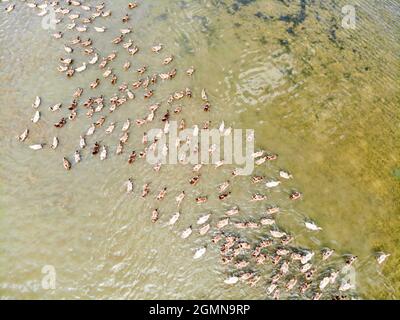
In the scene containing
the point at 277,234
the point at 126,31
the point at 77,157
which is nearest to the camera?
the point at 277,234

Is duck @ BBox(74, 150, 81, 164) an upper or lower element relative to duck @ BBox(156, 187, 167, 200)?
upper

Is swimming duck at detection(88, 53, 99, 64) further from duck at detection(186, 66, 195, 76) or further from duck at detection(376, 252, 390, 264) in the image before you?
duck at detection(376, 252, 390, 264)

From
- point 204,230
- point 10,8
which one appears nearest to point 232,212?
point 204,230

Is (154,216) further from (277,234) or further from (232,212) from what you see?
(277,234)

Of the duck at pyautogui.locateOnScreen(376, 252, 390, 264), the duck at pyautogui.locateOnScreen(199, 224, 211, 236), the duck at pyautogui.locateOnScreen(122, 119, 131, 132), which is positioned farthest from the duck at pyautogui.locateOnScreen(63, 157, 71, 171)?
the duck at pyautogui.locateOnScreen(376, 252, 390, 264)

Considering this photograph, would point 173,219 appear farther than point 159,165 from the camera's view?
No

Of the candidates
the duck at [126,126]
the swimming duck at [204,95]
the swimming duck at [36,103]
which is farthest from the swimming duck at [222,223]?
the swimming duck at [36,103]

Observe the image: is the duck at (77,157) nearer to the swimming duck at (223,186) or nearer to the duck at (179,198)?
the duck at (179,198)

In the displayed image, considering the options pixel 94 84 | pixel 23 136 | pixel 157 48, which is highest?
pixel 157 48
